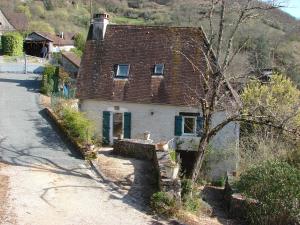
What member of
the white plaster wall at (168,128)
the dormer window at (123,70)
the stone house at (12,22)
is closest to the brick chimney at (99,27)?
the dormer window at (123,70)

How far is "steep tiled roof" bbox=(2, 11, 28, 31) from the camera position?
2596 inches

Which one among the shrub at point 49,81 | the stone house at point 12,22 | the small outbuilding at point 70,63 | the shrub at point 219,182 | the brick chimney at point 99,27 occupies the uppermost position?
the stone house at point 12,22

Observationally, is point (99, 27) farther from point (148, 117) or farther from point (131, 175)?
point (131, 175)

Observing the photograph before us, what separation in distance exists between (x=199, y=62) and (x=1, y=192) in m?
14.7

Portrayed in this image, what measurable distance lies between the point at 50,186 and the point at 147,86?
11.9 metres

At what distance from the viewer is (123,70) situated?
2619 cm

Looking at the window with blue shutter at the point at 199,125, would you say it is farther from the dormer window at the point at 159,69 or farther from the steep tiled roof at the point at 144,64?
the dormer window at the point at 159,69

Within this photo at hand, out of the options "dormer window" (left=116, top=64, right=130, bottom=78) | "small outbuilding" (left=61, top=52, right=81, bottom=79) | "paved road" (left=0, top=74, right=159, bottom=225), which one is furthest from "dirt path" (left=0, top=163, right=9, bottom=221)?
"small outbuilding" (left=61, top=52, right=81, bottom=79)

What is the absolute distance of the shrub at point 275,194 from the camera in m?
13.6

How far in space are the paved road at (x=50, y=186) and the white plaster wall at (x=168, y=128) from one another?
14.0 ft

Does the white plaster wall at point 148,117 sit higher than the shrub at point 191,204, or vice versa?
the white plaster wall at point 148,117

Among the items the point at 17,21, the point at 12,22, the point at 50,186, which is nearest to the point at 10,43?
the point at 12,22

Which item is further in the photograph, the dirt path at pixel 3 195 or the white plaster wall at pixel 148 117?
the white plaster wall at pixel 148 117

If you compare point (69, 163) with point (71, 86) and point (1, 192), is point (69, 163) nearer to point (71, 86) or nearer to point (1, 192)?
point (1, 192)
